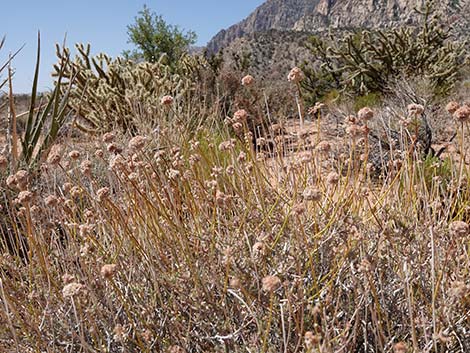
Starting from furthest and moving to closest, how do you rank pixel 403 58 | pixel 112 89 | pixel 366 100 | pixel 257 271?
pixel 403 58, pixel 366 100, pixel 112 89, pixel 257 271

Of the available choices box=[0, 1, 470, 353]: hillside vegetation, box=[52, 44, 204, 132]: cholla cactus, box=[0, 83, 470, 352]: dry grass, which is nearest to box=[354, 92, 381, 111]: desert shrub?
box=[52, 44, 204, 132]: cholla cactus

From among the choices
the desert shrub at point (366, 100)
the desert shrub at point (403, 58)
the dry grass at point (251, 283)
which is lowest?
the dry grass at point (251, 283)

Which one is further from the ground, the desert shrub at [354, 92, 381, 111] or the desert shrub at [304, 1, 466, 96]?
the desert shrub at [304, 1, 466, 96]

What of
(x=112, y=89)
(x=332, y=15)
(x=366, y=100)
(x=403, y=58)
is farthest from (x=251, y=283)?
(x=332, y=15)

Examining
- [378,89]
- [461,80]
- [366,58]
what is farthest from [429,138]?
[461,80]

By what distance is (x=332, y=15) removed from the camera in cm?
5809

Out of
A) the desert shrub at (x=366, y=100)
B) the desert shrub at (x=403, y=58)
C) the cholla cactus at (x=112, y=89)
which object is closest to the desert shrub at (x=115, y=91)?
the cholla cactus at (x=112, y=89)

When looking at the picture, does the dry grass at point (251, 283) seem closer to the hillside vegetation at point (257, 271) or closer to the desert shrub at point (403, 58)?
→ the hillside vegetation at point (257, 271)

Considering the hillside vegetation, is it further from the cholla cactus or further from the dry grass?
the cholla cactus

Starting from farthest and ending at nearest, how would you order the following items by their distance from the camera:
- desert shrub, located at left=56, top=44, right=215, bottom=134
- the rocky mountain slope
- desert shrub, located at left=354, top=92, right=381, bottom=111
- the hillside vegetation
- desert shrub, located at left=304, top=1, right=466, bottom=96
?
1. the rocky mountain slope
2. desert shrub, located at left=304, top=1, right=466, bottom=96
3. desert shrub, located at left=354, top=92, right=381, bottom=111
4. desert shrub, located at left=56, top=44, right=215, bottom=134
5. the hillside vegetation

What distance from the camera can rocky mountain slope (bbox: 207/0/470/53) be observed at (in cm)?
1831

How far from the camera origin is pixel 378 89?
8.16 m

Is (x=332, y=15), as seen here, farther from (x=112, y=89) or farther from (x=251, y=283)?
(x=251, y=283)

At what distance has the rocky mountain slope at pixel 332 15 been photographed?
60.1 feet
